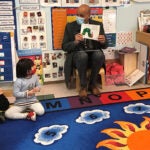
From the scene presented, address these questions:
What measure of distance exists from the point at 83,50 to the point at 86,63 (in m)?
0.17

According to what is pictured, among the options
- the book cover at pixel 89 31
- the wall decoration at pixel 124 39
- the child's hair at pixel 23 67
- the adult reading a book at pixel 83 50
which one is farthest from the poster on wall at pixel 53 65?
the child's hair at pixel 23 67

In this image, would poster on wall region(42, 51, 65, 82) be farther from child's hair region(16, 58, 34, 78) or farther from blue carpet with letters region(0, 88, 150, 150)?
child's hair region(16, 58, 34, 78)

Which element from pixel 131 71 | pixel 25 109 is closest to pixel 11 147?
pixel 25 109

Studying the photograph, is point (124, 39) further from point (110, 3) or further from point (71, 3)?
point (71, 3)

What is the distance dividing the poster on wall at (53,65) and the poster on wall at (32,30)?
0.45 ft

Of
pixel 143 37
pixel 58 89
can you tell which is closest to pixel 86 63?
pixel 58 89

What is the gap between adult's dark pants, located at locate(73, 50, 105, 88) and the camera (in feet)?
8.91

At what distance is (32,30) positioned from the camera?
9.89 feet

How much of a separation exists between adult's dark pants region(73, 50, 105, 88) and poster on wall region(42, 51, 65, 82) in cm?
40

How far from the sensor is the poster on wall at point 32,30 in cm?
296

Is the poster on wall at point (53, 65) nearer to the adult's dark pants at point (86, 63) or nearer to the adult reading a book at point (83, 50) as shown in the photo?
the adult reading a book at point (83, 50)

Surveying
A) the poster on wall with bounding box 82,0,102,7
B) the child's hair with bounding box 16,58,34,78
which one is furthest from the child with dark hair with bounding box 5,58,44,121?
the poster on wall with bounding box 82,0,102,7

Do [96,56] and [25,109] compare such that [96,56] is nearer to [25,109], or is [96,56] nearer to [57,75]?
[57,75]

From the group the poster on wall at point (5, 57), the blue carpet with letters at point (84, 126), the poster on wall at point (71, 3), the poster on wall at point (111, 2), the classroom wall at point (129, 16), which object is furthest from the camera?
the classroom wall at point (129, 16)
